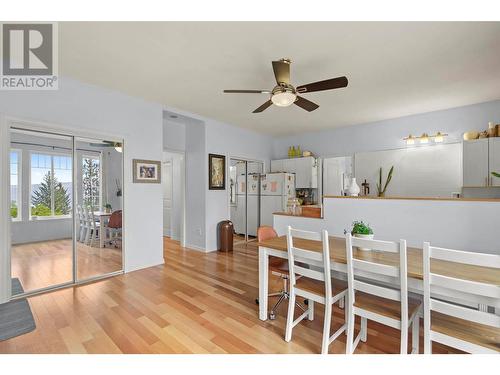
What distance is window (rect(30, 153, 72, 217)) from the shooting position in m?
2.89

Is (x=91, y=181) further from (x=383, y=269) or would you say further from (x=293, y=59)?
(x=383, y=269)

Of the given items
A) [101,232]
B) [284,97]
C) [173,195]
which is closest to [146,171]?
[101,232]

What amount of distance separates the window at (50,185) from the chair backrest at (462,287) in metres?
3.82

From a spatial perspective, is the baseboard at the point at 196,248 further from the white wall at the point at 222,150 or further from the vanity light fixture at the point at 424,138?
the vanity light fixture at the point at 424,138

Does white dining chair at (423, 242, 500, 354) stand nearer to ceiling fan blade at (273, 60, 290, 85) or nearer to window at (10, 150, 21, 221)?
ceiling fan blade at (273, 60, 290, 85)

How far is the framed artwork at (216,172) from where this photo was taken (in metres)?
4.81

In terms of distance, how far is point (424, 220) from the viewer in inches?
89.9

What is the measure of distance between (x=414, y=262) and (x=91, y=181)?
3764mm

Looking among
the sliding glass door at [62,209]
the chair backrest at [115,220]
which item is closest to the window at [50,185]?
the sliding glass door at [62,209]

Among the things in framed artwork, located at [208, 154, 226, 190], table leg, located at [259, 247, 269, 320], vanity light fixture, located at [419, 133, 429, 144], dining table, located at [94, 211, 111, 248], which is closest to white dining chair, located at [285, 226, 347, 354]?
table leg, located at [259, 247, 269, 320]

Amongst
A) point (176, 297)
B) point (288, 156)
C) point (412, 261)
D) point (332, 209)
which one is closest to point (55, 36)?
point (176, 297)
